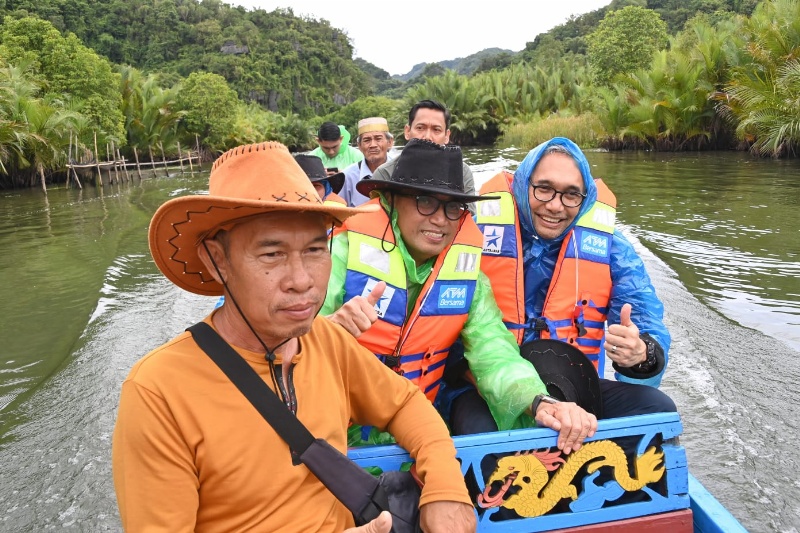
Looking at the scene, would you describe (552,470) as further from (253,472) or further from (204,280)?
(204,280)

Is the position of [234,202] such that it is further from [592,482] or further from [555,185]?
[555,185]

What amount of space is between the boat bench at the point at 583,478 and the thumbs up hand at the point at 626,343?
0.44 m

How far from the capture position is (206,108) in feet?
107

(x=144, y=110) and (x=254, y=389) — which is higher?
(x=144, y=110)

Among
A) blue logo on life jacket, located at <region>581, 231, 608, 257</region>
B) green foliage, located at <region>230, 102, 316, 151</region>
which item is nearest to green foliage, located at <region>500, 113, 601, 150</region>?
green foliage, located at <region>230, 102, 316, 151</region>

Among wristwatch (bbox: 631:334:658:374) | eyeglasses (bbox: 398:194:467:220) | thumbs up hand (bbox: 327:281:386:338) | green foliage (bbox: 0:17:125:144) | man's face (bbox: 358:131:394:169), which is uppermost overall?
green foliage (bbox: 0:17:125:144)

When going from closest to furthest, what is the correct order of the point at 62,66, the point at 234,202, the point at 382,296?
the point at 234,202
the point at 382,296
the point at 62,66

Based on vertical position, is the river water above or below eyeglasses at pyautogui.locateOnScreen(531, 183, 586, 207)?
below

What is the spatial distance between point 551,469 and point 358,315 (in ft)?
2.67

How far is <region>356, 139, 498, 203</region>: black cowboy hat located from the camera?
2361 millimetres

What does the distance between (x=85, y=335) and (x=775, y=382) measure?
18.9 ft

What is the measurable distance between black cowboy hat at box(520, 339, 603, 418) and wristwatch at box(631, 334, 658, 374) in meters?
0.26

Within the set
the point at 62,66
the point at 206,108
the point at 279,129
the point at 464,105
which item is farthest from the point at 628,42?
the point at 279,129

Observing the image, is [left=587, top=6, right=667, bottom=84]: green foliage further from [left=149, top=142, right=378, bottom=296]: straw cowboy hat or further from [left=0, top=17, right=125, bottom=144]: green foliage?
[left=149, top=142, right=378, bottom=296]: straw cowboy hat
